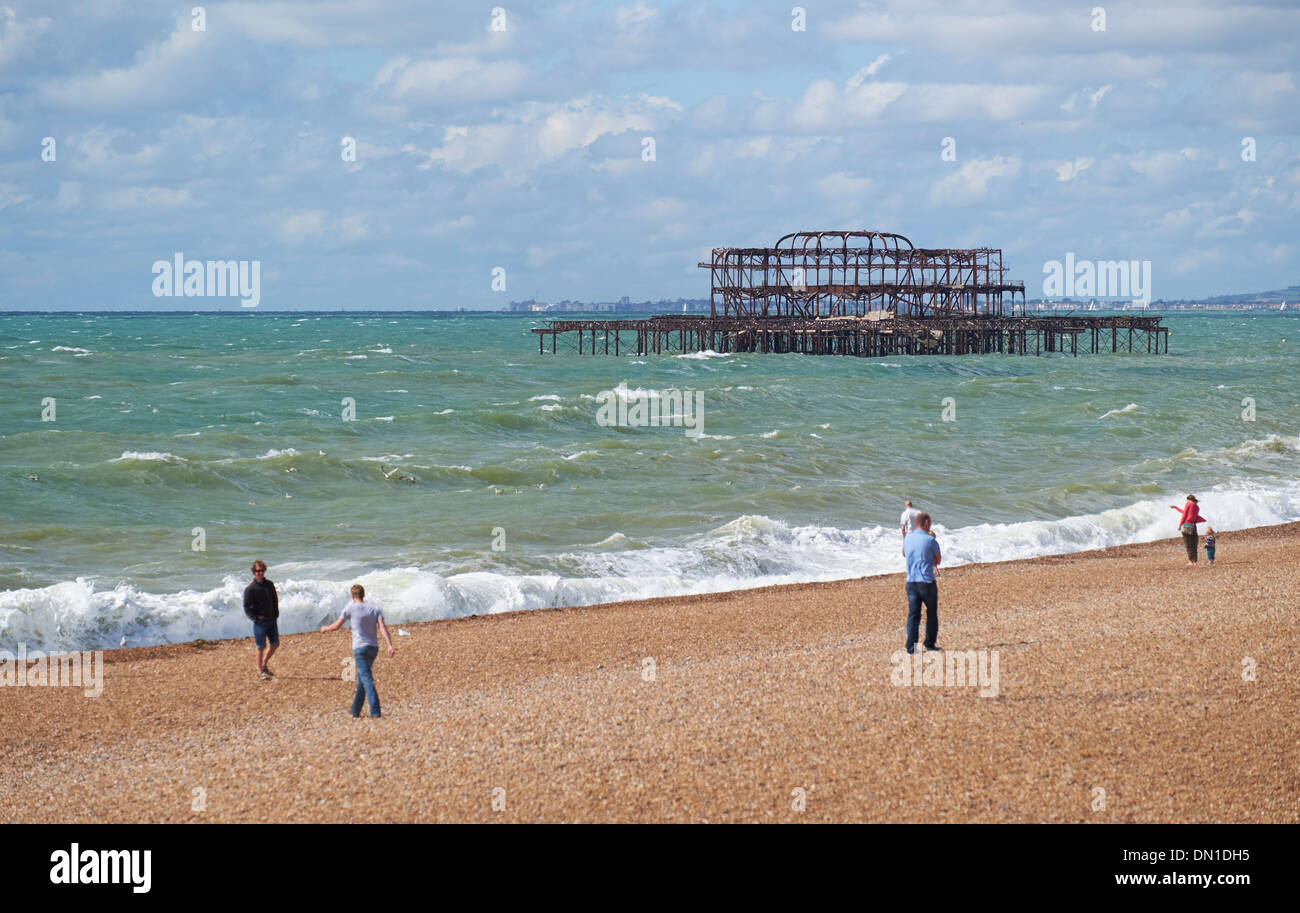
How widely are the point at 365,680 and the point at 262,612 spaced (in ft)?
7.11

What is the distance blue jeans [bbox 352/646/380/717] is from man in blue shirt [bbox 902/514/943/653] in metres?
4.87

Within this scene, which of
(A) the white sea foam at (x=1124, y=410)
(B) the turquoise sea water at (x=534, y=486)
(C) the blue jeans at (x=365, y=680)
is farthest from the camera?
(A) the white sea foam at (x=1124, y=410)

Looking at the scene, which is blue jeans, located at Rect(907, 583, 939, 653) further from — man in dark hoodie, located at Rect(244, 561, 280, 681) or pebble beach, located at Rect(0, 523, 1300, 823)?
man in dark hoodie, located at Rect(244, 561, 280, 681)

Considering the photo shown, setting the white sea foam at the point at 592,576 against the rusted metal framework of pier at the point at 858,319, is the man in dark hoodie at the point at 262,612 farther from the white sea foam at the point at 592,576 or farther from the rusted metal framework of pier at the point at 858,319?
the rusted metal framework of pier at the point at 858,319

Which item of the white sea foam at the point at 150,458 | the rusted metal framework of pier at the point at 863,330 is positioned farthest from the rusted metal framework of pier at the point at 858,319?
the white sea foam at the point at 150,458

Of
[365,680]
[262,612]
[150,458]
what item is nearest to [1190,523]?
[365,680]

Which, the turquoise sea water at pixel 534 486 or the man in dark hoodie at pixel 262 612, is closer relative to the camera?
the man in dark hoodie at pixel 262 612

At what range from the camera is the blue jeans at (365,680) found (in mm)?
10531

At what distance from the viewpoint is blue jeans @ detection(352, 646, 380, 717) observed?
34.6 ft

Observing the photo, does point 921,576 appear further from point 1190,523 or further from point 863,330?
point 863,330

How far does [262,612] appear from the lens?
12.2 metres

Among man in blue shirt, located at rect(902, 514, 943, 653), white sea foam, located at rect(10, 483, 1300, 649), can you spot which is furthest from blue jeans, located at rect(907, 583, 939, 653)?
white sea foam, located at rect(10, 483, 1300, 649)
